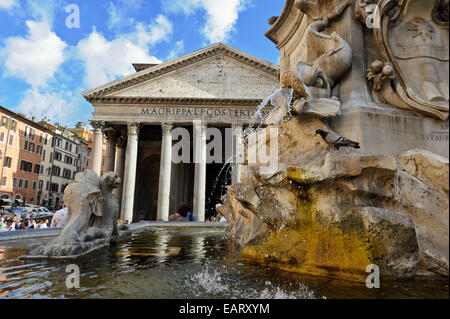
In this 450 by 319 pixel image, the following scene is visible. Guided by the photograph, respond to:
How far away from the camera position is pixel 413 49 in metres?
3.32

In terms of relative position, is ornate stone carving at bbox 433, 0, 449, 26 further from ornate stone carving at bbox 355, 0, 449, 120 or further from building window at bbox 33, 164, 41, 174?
building window at bbox 33, 164, 41, 174

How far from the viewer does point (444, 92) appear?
3.13 m

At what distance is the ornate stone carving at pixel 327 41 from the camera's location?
10.7 ft

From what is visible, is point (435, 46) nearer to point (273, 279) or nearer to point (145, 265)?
point (273, 279)

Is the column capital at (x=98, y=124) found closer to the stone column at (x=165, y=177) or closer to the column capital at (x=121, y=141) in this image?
the column capital at (x=121, y=141)

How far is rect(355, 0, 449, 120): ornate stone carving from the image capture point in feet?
10.3

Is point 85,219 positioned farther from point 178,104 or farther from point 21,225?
point 178,104

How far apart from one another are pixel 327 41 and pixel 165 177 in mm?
18382

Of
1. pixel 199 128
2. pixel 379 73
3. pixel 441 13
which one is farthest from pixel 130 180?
pixel 441 13

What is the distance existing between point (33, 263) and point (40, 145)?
40.8m

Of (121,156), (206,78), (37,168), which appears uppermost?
(206,78)

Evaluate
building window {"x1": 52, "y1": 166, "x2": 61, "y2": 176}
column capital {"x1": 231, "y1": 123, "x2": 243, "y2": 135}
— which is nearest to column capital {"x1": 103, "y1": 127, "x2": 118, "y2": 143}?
column capital {"x1": 231, "y1": 123, "x2": 243, "y2": 135}

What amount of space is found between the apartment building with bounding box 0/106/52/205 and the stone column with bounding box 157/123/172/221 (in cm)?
1872

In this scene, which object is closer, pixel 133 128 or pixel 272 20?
pixel 272 20
